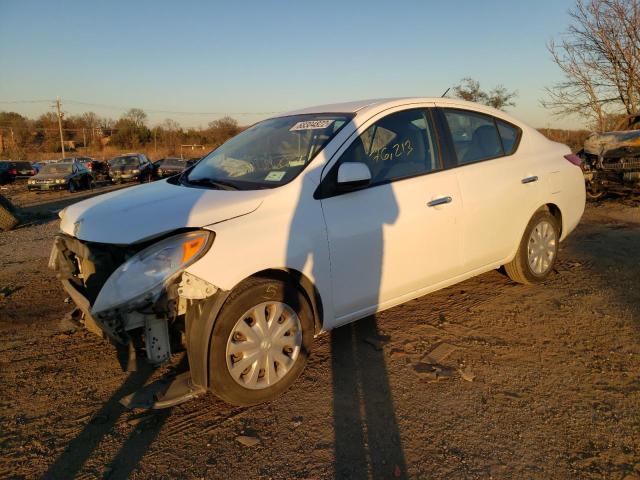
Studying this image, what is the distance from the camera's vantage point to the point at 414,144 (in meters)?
3.66

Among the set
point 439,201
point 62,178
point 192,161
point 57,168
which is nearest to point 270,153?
point 439,201

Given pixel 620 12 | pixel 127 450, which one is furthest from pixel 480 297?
pixel 620 12

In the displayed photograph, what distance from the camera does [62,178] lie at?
836 inches

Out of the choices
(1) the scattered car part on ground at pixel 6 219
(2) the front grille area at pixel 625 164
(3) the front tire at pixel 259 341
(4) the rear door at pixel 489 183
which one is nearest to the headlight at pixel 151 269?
(3) the front tire at pixel 259 341

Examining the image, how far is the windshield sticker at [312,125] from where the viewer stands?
3.47 metres

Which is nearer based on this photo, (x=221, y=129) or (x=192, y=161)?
(x=192, y=161)

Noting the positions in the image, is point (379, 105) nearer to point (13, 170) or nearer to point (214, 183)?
point (214, 183)

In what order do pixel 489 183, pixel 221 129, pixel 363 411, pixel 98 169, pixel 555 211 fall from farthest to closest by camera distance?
1. pixel 221 129
2. pixel 98 169
3. pixel 555 211
4. pixel 489 183
5. pixel 363 411

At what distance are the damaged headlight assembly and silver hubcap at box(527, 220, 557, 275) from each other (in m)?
3.26

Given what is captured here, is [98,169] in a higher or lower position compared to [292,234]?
higher

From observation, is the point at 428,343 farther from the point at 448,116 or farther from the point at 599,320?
the point at 448,116

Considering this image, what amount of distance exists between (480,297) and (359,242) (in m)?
2.03

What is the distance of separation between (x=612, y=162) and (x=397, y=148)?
8.59m

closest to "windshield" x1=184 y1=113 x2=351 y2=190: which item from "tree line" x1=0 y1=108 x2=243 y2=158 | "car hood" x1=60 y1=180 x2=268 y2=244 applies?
"car hood" x1=60 y1=180 x2=268 y2=244
